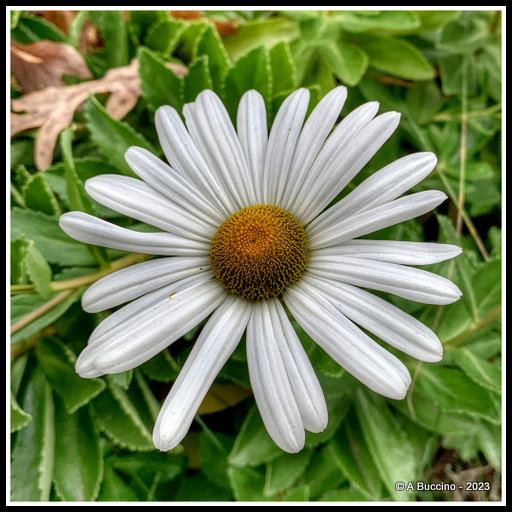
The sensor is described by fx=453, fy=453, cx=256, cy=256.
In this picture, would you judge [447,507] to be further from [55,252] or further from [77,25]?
[77,25]

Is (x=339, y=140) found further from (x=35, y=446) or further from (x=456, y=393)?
(x=35, y=446)

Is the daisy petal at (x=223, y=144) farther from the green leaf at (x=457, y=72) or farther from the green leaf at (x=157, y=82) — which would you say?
the green leaf at (x=457, y=72)

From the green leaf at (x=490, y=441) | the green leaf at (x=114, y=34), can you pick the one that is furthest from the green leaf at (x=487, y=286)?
the green leaf at (x=114, y=34)

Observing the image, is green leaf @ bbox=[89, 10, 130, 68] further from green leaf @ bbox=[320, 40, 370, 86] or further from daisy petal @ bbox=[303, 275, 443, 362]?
daisy petal @ bbox=[303, 275, 443, 362]

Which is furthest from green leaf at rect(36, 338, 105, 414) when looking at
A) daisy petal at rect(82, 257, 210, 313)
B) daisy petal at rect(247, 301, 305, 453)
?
daisy petal at rect(247, 301, 305, 453)

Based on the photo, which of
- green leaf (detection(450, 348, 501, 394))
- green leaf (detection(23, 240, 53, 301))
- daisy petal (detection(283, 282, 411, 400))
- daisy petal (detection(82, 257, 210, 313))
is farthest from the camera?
green leaf (detection(450, 348, 501, 394))

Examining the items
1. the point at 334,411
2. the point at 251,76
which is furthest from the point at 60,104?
the point at 334,411
